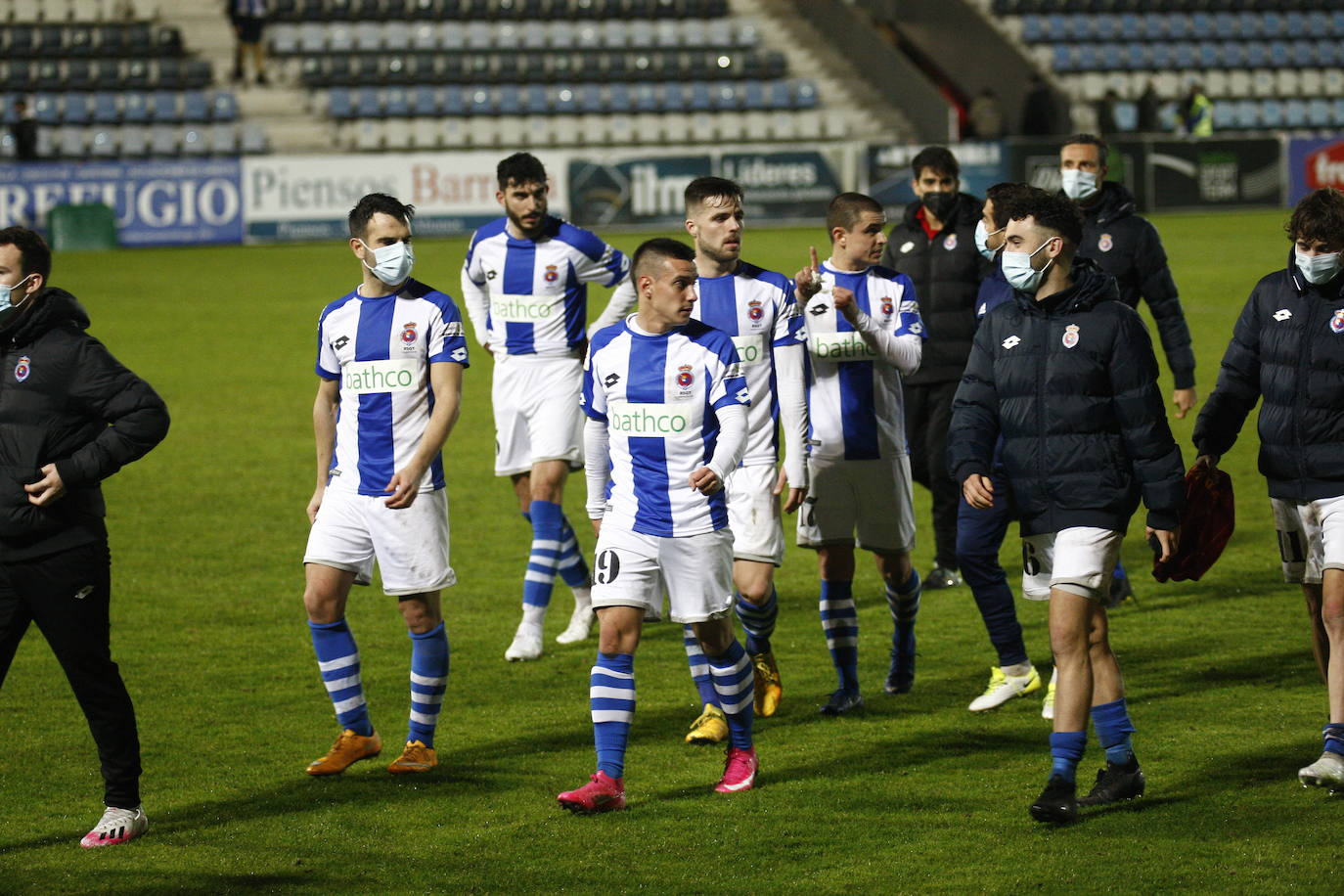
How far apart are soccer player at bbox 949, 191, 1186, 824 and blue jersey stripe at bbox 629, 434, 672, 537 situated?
95cm

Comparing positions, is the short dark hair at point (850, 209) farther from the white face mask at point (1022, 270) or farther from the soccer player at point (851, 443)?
the white face mask at point (1022, 270)

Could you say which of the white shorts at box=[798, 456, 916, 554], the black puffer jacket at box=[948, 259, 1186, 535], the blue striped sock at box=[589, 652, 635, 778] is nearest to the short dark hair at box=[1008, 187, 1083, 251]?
the black puffer jacket at box=[948, 259, 1186, 535]

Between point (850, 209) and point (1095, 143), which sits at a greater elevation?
point (1095, 143)

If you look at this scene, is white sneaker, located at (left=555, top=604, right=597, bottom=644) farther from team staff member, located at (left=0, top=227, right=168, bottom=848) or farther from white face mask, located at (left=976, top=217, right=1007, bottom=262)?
team staff member, located at (left=0, top=227, right=168, bottom=848)

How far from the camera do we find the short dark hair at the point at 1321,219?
18.4 ft

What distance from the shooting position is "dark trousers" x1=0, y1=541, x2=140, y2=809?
17.6ft

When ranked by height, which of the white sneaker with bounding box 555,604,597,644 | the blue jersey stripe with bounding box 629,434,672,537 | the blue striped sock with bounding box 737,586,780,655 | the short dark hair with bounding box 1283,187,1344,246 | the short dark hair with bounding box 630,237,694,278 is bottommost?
the white sneaker with bounding box 555,604,597,644

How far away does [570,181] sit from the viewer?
29.2m

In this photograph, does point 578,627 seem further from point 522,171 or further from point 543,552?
point 522,171

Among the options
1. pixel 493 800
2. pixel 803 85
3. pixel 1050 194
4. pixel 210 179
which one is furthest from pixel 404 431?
pixel 803 85

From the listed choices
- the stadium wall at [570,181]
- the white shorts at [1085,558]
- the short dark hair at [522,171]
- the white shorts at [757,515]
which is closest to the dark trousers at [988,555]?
the white shorts at [757,515]

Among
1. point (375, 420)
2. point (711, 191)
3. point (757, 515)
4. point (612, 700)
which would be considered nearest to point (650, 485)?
point (612, 700)

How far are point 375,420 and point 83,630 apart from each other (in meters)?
1.30

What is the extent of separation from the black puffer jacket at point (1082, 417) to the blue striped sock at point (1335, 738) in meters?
0.98
